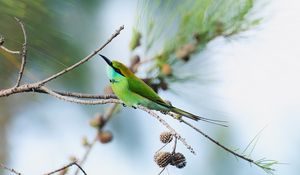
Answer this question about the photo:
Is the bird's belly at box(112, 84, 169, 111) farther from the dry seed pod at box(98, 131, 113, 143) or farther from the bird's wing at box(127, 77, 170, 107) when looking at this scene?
the dry seed pod at box(98, 131, 113, 143)

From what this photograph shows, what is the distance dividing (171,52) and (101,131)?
0.14 metres

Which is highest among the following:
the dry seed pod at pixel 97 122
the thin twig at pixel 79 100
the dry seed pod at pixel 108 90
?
the dry seed pod at pixel 108 90

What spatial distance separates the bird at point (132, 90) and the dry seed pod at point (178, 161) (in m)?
0.05

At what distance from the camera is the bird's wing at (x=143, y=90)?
80cm

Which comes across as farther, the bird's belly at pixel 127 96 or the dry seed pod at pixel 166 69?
the dry seed pod at pixel 166 69

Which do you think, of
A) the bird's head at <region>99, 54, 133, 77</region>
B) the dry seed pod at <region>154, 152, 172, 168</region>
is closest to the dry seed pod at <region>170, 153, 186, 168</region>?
the dry seed pod at <region>154, 152, 172, 168</region>

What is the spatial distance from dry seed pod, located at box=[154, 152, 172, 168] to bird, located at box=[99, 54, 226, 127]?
5 cm

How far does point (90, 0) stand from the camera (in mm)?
1551

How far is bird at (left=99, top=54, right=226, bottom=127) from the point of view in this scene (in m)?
0.79

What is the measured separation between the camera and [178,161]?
77 centimetres

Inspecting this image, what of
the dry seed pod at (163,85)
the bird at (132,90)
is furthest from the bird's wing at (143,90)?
the dry seed pod at (163,85)

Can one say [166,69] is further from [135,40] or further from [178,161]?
[178,161]

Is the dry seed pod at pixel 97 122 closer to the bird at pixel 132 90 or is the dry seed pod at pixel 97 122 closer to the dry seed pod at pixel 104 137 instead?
the dry seed pod at pixel 104 137

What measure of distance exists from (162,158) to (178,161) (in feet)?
0.06
